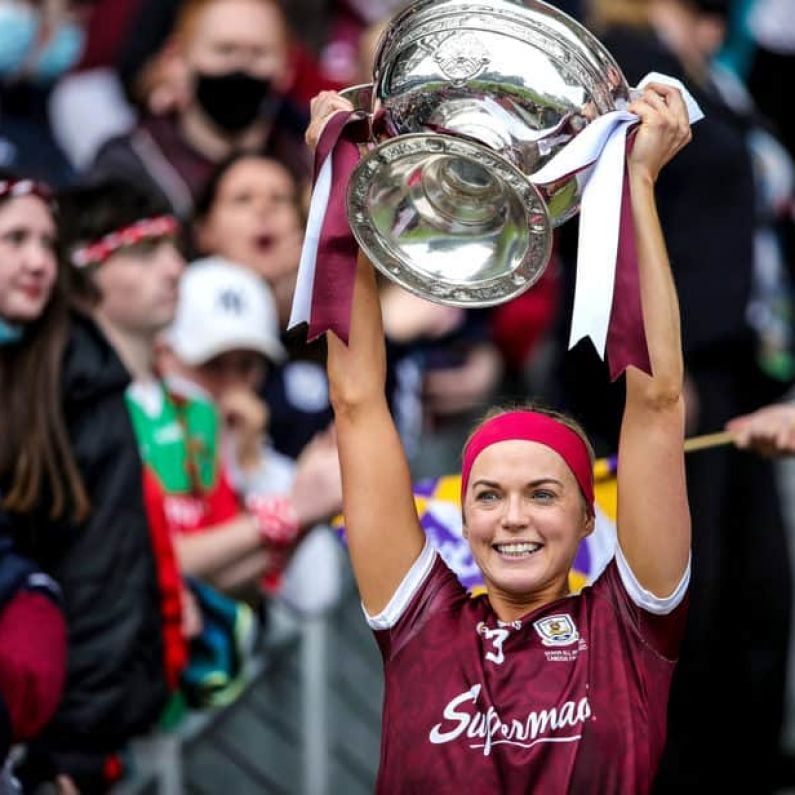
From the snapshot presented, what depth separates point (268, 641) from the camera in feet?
21.7

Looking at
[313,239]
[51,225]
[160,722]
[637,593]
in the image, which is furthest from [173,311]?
[637,593]

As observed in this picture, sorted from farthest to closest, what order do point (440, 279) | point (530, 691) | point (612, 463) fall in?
1. point (612, 463)
2. point (440, 279)
3. point (530, 691)

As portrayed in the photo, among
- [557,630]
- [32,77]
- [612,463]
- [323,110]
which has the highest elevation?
[32,77]

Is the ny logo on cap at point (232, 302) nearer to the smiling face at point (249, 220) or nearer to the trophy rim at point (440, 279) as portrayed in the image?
the smiling face at point (249, 220)

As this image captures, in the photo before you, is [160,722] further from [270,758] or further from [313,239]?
[313,239]

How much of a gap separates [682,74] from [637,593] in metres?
2.96

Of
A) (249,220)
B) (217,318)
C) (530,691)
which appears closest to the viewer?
(530,691)

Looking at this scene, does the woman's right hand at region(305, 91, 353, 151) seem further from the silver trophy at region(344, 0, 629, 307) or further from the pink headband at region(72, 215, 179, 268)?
the pink headband at region(72, 215, 179, 268)

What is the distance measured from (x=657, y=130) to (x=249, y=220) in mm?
3024

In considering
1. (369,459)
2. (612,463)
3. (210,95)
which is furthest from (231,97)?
(369,459)

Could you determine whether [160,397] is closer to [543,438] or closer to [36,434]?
[36,434]

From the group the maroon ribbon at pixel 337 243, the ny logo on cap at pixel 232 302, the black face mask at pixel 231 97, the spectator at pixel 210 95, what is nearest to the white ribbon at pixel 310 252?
the maroon ribbon at pixel 337 243

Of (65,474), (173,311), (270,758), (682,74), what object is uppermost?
(682,74)

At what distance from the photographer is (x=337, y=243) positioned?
4309mm
